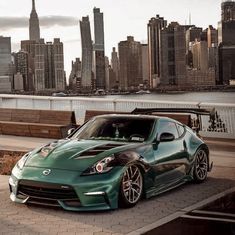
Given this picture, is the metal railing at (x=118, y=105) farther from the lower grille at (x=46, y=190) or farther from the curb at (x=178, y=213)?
the lower grille at (x=46, y=190)

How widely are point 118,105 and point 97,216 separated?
11253 millimetres

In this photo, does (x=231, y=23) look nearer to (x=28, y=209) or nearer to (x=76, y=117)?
(x=76, y=117)

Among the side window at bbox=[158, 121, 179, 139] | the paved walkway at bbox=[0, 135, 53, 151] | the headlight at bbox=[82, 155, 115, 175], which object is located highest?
the side window at bbox=[158, 121, 179, 139]

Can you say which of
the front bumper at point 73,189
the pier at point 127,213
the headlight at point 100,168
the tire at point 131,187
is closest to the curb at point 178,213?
the pier at point 127,213

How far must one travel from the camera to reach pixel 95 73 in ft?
181

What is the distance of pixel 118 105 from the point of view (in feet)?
62.4

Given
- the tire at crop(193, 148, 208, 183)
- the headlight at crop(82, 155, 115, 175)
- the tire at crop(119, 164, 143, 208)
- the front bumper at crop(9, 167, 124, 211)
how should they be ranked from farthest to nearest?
the tire at crop(193, 148, 208, 183)
the tire at crop(119, 164, 143, 208)
the headlight at crop(82, 155, 115, 175)
the front bumper at crop(9, 167, 124, 211)

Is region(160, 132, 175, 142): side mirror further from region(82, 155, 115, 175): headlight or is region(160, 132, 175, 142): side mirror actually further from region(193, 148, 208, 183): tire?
region(82, 155, 115, 175): headlight

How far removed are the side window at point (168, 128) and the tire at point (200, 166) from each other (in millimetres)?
700

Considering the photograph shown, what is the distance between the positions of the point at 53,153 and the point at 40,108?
39.7 feet

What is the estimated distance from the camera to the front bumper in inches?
310

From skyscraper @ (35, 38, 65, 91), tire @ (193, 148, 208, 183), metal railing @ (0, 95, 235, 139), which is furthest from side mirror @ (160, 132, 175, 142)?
skyscraper @ (35, 38, 65, 91)

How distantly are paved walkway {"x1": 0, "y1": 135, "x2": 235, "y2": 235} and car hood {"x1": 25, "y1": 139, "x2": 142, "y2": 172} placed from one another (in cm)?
64

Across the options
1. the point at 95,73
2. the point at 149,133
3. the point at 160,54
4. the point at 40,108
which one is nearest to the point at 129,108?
the point at 40,108
